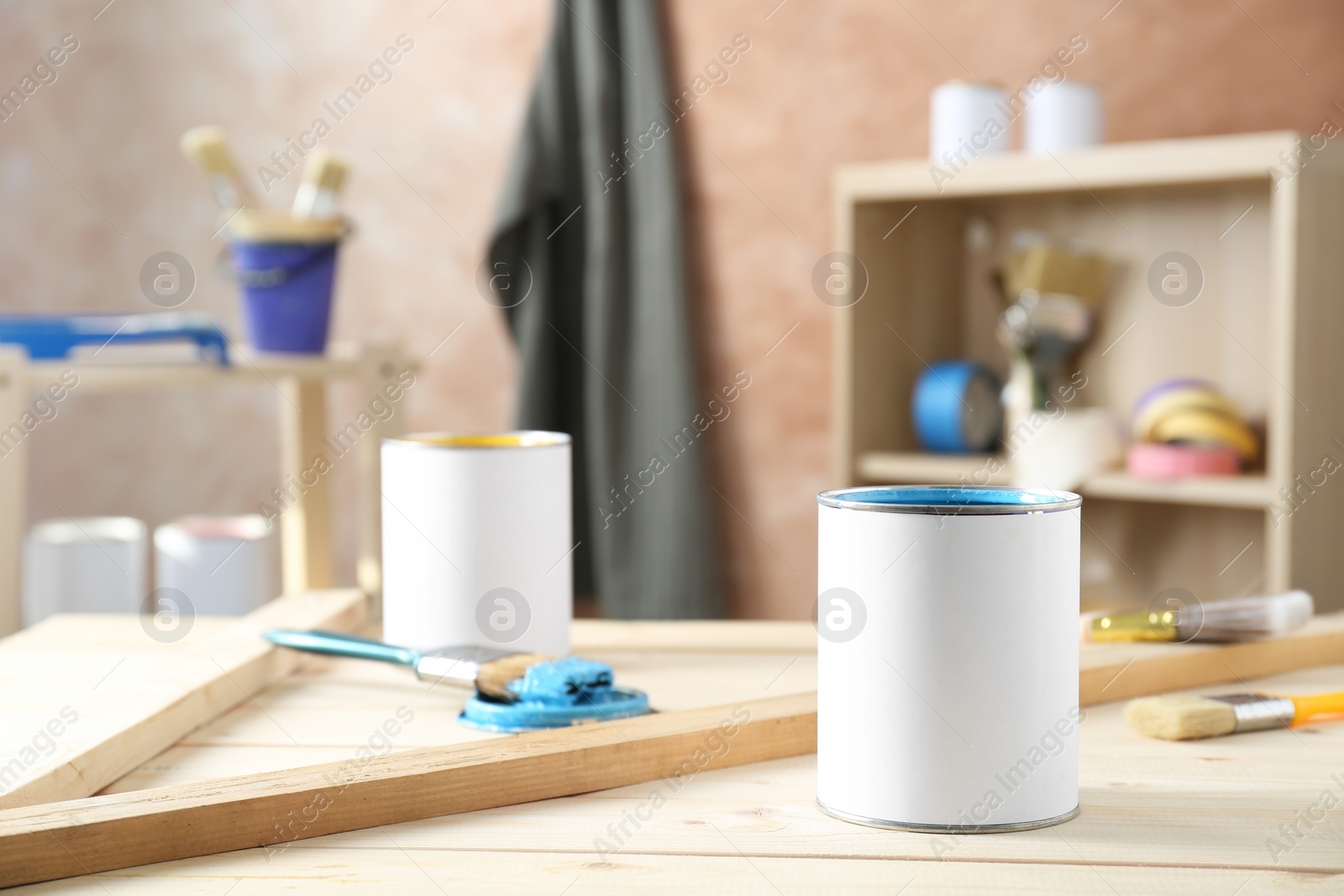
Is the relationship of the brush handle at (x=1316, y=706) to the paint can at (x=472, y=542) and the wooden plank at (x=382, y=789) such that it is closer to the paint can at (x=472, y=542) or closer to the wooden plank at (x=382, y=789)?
the wooden plank at (x=382, y=789)

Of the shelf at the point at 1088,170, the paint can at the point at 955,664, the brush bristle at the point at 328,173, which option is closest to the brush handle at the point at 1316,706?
the paint can at the point at 955,664

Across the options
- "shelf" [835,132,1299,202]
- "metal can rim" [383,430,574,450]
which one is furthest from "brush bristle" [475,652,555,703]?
"shelf" [835,132,1299,202]

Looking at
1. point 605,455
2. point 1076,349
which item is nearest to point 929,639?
point 1076,349

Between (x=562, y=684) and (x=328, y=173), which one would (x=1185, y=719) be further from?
(x=328, y=173)

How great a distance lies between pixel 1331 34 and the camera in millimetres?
1687

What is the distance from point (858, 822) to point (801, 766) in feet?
0.30

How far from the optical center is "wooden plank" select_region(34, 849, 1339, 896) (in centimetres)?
44

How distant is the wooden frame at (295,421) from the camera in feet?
4.37

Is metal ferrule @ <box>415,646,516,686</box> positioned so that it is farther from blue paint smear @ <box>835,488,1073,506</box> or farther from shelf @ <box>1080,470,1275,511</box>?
shelf @ <box>1080,470,1275,511</box>

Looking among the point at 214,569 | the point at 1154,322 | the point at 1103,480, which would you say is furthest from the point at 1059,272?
the point at 214,569

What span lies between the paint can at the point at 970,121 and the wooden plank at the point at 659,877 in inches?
55.5

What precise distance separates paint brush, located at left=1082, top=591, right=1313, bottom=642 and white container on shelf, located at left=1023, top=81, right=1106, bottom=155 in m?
1.03

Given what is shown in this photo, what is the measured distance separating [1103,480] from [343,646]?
3.88 feet

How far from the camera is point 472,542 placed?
75 cm
